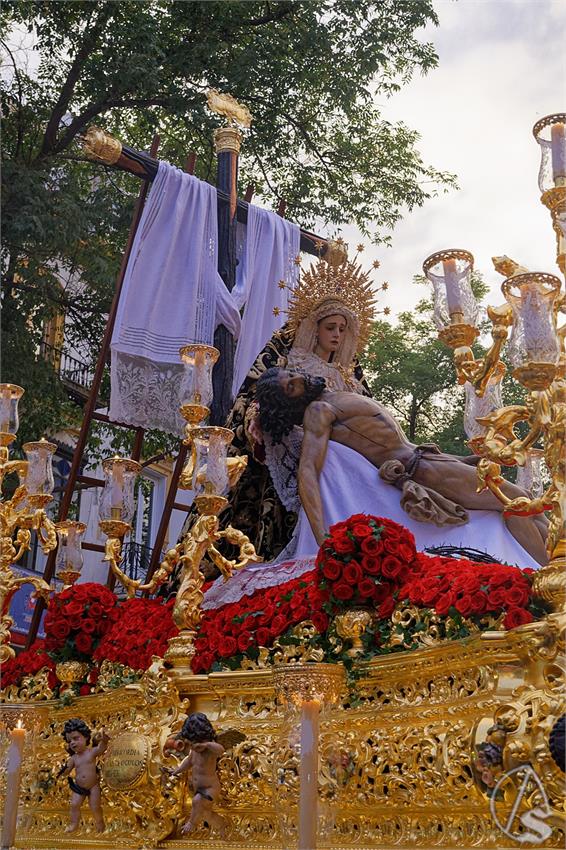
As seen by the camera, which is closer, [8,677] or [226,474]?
[226,474]

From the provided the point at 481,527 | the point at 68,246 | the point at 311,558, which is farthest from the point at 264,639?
the point at 68,246

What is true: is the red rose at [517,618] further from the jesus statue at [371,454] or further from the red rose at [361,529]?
the jesus statue at [371,454]

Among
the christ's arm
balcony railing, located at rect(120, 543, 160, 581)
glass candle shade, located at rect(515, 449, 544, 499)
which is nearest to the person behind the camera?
the christ's arm

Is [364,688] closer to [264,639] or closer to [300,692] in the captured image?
[300,692]

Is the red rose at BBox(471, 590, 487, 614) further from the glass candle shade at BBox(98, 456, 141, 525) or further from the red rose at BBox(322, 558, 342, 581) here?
the glass candle shade at BBox(98, 456, 141, 525)

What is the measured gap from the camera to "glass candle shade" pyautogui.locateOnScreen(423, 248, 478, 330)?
16.4ft

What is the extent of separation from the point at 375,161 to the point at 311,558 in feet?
31.8

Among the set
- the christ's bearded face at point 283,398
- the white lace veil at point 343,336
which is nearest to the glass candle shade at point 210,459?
the christ's bearded face at point 283,398

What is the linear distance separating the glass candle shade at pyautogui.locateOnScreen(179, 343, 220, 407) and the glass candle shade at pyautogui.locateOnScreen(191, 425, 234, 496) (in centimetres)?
20

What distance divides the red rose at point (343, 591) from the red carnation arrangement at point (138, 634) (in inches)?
51.6

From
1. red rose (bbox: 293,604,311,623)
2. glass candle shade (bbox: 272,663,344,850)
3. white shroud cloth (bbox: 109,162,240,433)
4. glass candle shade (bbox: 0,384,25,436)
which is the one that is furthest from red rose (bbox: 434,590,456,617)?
white shroud cloth (bbox: 109,162,240,433)

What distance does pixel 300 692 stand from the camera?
4.88 m

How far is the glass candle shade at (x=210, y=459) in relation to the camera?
20.0 feet

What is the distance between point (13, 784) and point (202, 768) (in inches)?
49.9
